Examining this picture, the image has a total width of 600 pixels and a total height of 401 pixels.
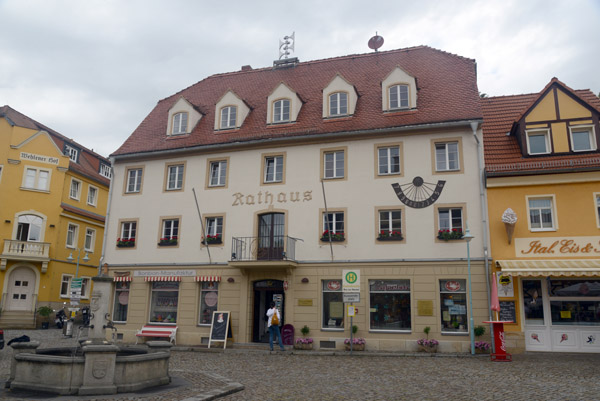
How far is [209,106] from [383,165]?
10.8 meters

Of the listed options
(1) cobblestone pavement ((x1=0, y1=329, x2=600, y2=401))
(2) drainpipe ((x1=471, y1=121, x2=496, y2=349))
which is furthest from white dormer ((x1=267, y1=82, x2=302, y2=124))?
(1) cobblestone pavement ((x1=0, y1=329, x2=600, y2=401))

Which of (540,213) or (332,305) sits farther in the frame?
(332,305)

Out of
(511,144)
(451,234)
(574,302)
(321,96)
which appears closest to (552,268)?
(574,302)

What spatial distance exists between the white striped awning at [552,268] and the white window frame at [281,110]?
38.9 ft

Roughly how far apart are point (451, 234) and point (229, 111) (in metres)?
12.4

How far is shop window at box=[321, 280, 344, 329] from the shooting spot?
20797mm

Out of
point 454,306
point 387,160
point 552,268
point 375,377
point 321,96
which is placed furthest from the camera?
point 321,96

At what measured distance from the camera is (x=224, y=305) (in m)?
22.3

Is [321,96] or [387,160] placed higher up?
[321,96]

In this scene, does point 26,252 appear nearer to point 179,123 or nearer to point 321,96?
point 179,123

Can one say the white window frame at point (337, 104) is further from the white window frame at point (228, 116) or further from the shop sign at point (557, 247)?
the shop sign at point (557, 247)

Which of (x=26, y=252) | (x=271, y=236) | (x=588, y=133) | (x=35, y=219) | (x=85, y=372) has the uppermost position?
(x=588, y=133)

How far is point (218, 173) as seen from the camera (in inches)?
950

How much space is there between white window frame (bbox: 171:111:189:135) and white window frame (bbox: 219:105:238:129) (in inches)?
80.6
